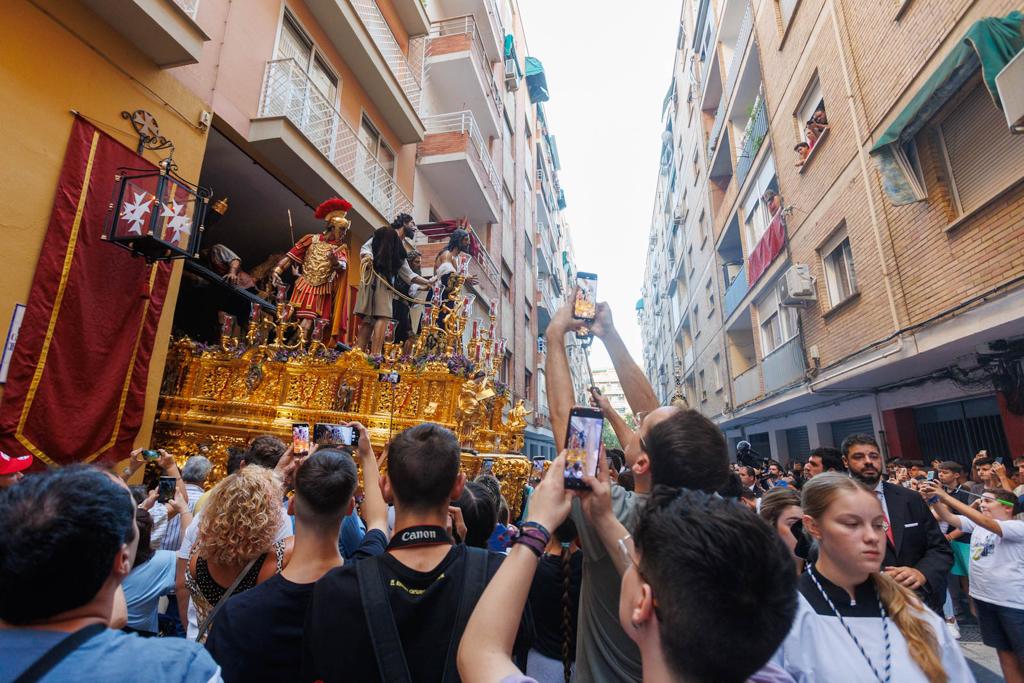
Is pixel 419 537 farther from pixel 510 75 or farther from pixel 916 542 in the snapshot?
pixel 510 75

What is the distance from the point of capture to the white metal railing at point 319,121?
8156 millimetres

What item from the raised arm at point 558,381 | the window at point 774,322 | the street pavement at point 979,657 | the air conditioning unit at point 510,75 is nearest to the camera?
the raised arm at point 558,381

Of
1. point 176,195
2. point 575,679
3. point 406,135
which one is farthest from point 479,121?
point 575,679

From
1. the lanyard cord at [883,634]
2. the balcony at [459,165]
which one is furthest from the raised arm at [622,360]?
the balcony at [459,165]

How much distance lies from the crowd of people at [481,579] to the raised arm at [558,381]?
1 cm

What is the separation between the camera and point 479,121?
56.6 feet

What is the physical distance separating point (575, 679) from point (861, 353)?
938 centimetres

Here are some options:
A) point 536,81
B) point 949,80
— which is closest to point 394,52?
point 949,80

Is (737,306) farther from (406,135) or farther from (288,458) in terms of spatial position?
(288,458)

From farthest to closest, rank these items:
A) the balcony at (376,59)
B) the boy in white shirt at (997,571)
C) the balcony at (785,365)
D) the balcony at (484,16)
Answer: the balcony at (484,16) → the balcony at (785,365) → the balcony at (376,59) → the boy in white shirt at (997,571)

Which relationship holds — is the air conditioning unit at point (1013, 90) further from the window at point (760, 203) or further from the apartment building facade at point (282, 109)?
the apartment building facade at point (282, 109)

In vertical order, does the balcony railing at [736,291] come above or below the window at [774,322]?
above

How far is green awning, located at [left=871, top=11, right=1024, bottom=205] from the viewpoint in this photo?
5512mm

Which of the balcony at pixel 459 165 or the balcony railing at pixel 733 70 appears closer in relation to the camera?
the balcony at pixel 459 165
